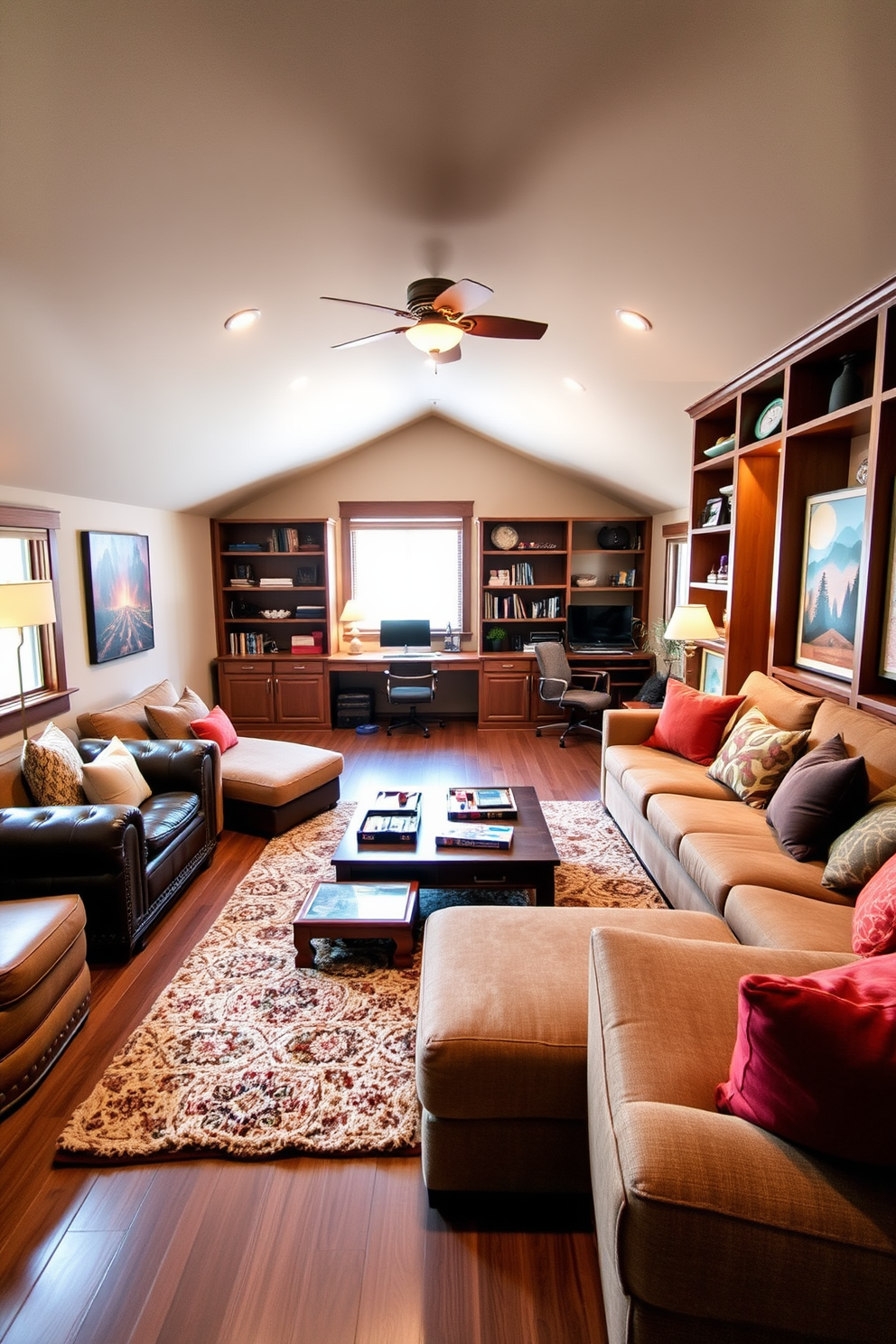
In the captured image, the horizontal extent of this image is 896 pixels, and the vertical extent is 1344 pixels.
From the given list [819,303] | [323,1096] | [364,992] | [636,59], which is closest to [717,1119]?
[323,1096]

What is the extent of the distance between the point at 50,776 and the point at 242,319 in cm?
221

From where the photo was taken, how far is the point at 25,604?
2998mm

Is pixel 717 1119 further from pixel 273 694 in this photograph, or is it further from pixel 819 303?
pixel 273 694

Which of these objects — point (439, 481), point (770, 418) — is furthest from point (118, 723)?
point (439, 481)

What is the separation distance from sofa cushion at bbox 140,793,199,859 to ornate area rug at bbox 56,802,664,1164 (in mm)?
437

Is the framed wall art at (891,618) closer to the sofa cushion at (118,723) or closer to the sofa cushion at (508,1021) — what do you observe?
the sofa cushion at (508,1021)

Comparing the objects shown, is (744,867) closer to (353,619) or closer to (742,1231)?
(742,1231)

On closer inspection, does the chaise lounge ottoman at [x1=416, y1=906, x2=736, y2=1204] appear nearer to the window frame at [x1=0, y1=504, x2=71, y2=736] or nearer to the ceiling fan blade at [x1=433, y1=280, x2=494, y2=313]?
the ceiling fan blade at [x1=433, y1=280, x2=494, y2=313]

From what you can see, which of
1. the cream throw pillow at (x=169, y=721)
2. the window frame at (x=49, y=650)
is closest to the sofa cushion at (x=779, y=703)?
the cream throw pillow at (x=169, y=721)

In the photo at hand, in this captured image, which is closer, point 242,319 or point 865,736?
point 865,736

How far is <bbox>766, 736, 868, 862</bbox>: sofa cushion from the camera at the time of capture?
8.20 feet

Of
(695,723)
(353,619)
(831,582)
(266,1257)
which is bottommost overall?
(266,1257)

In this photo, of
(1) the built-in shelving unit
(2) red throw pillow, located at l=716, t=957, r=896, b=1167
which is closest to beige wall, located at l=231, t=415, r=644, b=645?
(1) the built-in shelving unit

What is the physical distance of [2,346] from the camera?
8.40 feet
